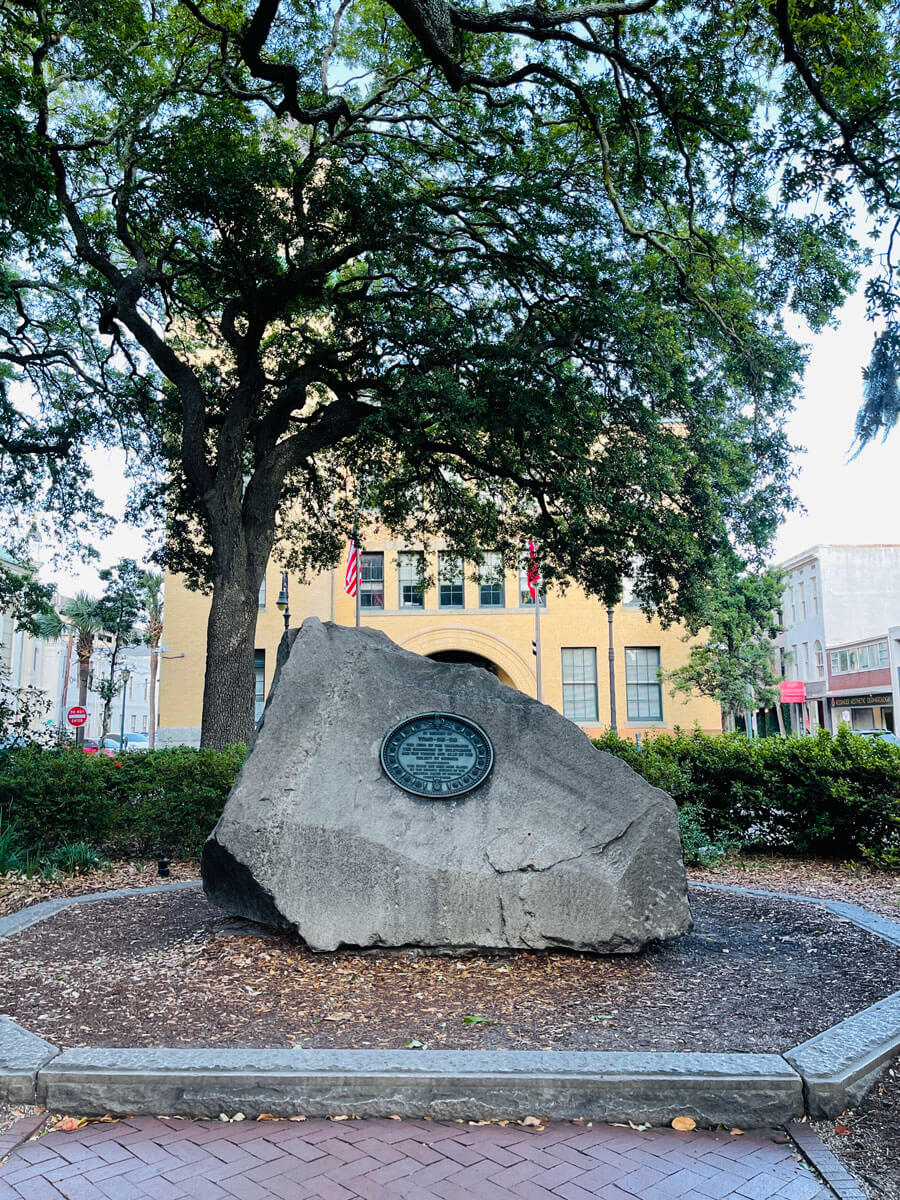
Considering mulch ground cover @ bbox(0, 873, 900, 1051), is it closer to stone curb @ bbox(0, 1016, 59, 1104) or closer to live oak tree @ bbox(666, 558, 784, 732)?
stone curb @ bbox(0, 1016, 59, 1104)

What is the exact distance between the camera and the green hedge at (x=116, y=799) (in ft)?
34.3

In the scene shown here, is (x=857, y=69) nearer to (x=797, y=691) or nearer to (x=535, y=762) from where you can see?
(x=535, y=762)

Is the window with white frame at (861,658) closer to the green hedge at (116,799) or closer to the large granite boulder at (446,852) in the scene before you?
the green hedge at (116,799)

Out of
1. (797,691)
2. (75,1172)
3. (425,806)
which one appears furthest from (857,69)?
(797,691)

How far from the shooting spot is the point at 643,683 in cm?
3500

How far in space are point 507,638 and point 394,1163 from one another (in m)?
31.6

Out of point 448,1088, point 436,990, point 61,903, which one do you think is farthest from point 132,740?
point 448,1088

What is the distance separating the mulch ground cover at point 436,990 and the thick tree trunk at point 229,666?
575cm

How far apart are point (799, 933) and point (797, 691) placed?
107 feet

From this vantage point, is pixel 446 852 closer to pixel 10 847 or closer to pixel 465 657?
pixel 10 847

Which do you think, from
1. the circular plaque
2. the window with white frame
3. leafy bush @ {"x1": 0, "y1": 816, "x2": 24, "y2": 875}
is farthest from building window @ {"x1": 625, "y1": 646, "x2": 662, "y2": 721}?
the circular plaque

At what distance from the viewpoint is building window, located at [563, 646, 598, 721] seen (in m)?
35.0

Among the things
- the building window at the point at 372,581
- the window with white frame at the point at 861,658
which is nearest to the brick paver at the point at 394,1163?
the building window at the point at 372,581

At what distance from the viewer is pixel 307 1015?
5.23 m
